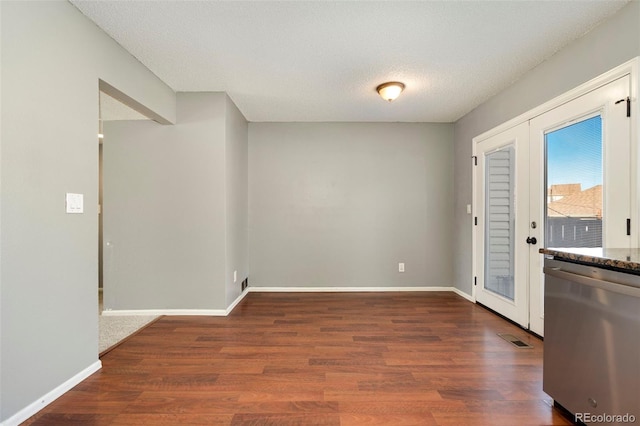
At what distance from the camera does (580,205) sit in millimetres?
2393

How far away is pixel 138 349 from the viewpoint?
8.60ft

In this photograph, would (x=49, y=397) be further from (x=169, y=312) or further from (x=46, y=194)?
(x=169, y=312)

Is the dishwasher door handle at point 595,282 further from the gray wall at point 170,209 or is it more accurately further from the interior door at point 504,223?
the gray wall at point 170,209

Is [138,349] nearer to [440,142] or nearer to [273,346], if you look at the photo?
[273,346]

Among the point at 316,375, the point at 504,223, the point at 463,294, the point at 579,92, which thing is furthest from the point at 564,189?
the point at 316,375

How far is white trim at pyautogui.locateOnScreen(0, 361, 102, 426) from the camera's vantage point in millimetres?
1646

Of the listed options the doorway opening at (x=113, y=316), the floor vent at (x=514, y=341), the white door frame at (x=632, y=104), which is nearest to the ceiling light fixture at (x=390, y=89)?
the white door frame at (x=632, y=104)

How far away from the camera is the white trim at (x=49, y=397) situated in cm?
165

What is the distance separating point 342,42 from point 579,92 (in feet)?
→ 6.13

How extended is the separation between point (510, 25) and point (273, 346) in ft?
10.2

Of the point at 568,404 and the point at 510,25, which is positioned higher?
the point at 510,25

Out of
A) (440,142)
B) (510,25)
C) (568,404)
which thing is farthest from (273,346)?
(440,142)

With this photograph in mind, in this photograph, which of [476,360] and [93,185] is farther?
[476,360]
